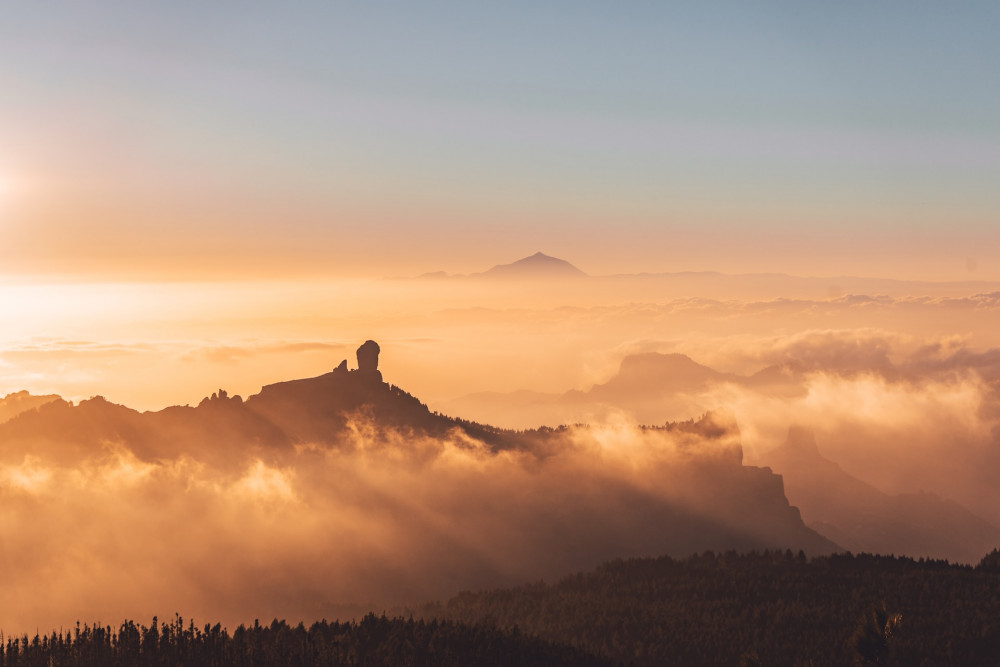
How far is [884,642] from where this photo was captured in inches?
6452

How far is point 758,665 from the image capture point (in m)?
170

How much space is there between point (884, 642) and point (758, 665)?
2047 cm
